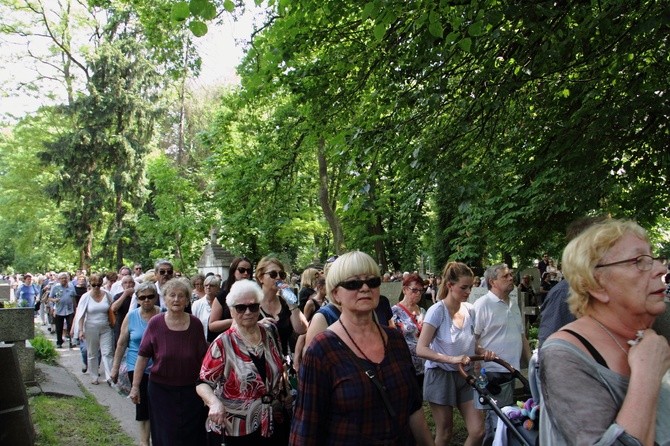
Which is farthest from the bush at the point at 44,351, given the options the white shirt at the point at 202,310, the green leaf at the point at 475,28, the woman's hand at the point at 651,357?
the woman's hand at the point at 651,357

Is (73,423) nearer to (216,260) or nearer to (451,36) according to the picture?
(451,36)

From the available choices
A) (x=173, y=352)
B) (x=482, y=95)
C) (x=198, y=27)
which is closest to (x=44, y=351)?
(x=173, y=352)

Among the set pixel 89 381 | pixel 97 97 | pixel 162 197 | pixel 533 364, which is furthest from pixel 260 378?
pixel 97 97

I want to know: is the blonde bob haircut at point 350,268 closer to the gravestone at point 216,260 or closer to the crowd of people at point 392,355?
the crowd of people at point 392,355

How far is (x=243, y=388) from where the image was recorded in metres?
4.60

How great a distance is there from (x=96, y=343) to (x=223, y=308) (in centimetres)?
672

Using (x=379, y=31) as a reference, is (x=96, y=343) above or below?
below

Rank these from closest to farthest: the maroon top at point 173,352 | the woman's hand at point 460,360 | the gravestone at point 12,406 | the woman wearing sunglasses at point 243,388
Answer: the woman wearing sunglasses at point 243,388, the woman's hand at point 460,360, the maroon top at point 173,352, the gravestone at point 12,406

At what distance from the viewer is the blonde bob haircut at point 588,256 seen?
224 centimetres

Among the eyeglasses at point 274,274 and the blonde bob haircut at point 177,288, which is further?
the eyeglasses at point 274,274

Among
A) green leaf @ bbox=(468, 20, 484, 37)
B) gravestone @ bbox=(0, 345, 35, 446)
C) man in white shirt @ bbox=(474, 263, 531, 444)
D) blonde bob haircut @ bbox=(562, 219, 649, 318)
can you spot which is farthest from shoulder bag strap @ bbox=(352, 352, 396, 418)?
gravestone @ bbox=(0, 345, 35, 446)

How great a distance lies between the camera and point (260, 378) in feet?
15.3

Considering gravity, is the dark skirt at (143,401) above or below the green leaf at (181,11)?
below

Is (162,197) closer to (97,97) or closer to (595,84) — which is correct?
(97,97)
